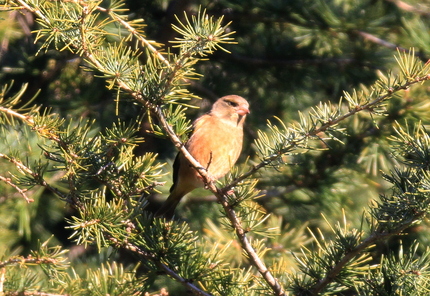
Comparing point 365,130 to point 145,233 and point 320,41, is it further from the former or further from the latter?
point 145,233

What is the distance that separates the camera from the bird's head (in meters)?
3.73

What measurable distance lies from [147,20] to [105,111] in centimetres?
83

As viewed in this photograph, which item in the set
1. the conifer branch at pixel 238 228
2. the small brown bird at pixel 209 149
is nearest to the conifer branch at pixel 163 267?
the conifer branch at pixel 238 228

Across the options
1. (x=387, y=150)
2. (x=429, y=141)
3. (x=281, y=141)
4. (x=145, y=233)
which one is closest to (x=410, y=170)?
(x=429, y=141)

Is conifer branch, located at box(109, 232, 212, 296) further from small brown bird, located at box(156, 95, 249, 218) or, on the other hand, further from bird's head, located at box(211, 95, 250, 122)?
bird's head, located at box(211, 95, 250, 122)

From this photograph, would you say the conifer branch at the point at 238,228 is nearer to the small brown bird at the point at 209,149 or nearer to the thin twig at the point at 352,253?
the thin twig at the point at 352,253

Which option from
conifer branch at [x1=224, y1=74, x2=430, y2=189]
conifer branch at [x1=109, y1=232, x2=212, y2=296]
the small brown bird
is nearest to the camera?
conifer branch at [x1=224, y1=74, x2=430, y2=189]

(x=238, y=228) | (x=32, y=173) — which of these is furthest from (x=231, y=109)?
(x=32, y=173)

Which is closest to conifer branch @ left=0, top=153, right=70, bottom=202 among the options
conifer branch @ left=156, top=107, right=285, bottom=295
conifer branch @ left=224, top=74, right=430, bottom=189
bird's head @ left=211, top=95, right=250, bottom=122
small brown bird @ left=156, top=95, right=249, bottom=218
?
conifer branch @ left=156, top=107, right=285, bottom=295

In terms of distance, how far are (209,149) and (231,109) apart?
0.46 metres

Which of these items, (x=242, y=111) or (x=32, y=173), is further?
(x=242, y=111)

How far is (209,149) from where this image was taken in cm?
347

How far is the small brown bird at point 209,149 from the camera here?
3.47m

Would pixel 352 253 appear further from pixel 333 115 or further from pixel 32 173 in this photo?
pixel 32 173
